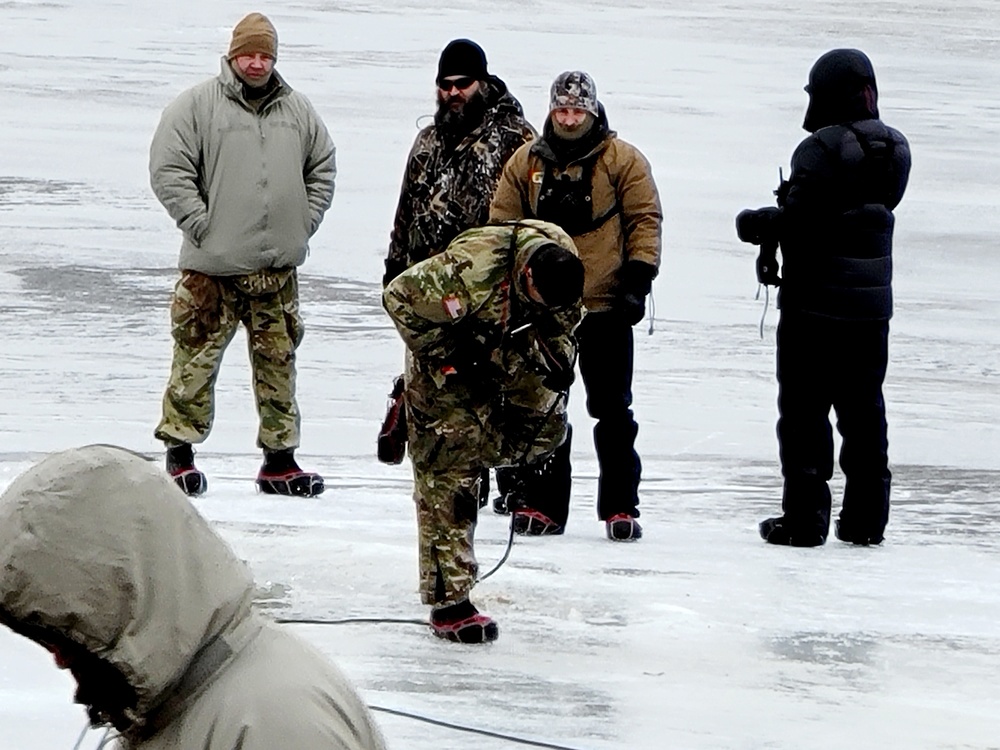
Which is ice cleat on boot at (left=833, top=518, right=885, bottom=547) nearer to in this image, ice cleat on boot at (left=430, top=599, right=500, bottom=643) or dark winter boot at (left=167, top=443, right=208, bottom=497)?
ice cleat on boot at (left=430, top=599, right=500, bottom=643)

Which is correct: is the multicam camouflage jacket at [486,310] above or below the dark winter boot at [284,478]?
above

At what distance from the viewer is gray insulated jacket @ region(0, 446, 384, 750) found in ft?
7.45

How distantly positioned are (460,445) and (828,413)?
6.24 ft

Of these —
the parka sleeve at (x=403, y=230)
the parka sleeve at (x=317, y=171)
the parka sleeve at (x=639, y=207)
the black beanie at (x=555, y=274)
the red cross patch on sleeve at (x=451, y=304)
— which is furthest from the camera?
the parka sleeve at (x=317, y=171)

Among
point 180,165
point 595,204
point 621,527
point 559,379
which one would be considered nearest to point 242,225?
point 180,165

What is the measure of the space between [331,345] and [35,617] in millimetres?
8090

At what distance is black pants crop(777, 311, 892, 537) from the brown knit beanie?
2120 millimetres

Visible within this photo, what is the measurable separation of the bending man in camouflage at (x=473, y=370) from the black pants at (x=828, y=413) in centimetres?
148

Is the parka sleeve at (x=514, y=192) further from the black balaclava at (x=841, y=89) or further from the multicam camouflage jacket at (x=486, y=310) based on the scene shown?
the multicam camouflage jacket at (x=486, y=310)

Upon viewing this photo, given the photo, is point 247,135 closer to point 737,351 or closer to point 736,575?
point 736,575

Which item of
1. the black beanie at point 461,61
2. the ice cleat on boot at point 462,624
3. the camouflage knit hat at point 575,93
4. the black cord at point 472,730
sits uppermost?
the black beanie at point 461,61

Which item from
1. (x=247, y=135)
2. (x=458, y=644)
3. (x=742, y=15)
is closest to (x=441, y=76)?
(x=247, y=135)

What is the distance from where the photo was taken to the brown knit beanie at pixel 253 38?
7.10m

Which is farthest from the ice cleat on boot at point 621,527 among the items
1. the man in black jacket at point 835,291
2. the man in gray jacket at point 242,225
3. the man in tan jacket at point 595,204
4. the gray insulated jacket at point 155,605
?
the gray insulated jacket at point 155,605
